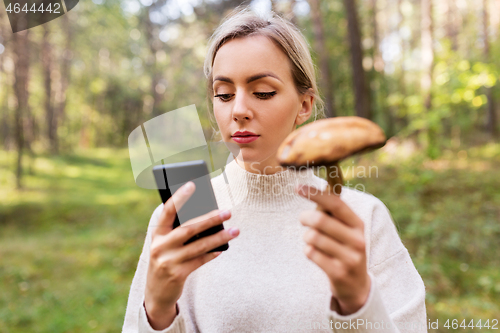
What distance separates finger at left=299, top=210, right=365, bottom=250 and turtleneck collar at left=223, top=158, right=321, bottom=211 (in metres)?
0.66

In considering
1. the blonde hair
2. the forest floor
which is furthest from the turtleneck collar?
the forest floor

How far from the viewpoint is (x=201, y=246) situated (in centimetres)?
86

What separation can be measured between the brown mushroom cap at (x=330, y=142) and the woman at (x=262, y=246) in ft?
0.95

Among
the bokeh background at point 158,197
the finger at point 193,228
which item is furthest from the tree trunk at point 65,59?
the finger at point 193,228

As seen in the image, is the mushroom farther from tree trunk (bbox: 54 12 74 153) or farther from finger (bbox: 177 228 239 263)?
tree trunk (bbox: 54 12 74 153)

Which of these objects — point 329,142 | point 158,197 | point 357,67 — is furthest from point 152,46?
point 329,142

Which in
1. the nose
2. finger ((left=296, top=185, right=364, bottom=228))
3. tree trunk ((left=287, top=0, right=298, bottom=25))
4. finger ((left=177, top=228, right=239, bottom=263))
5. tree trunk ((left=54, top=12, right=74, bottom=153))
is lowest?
finger ((left=177, top=228, right=239, bottom=263))

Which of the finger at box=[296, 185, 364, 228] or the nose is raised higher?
the nose

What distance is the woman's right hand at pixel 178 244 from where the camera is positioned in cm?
85

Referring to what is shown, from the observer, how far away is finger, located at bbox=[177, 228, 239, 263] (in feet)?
2.82

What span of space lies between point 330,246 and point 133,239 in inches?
268

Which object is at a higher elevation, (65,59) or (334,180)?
(65,59)

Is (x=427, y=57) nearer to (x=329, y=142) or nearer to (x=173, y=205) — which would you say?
(x=329, y=142)

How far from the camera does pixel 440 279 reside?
163 inches
